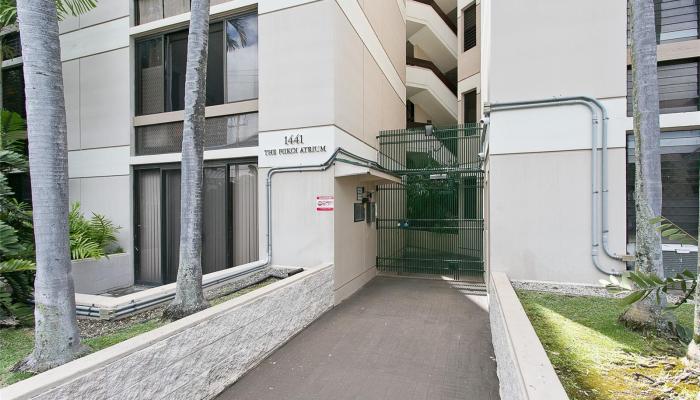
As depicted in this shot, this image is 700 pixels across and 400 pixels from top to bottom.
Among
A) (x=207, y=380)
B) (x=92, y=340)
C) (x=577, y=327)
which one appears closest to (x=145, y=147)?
(x=92, y=340)

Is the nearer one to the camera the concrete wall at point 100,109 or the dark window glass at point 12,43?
the concrete wall at point 100,109

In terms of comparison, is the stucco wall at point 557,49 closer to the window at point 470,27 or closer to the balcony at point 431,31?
the window at point 470,27

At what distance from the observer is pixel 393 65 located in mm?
10695

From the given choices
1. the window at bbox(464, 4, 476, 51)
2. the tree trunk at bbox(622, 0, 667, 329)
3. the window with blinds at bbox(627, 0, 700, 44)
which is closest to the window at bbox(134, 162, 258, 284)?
the tree trunk at bbox(622, 0, 667, 329)

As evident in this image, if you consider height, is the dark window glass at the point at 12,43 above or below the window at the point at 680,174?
above

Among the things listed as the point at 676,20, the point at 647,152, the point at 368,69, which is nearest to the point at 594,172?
the point at 647,152

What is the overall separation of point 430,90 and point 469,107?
203 centimetres

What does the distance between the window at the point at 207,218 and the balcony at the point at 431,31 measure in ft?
34.5

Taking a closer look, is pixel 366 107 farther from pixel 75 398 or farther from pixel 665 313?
pixel 75 398

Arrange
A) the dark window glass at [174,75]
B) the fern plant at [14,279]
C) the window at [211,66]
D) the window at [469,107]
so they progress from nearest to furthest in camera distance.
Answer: the fern plant at [14,279] → the window at [211,66] → the dark window glass at [174,75] → the window at [469,107]

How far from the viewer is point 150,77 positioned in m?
8.41

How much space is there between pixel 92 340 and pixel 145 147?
20.1 ft

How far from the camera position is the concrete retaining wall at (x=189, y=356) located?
7.64 ft

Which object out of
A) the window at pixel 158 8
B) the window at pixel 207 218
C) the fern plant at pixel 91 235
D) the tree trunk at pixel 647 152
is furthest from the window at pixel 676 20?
the fern plant at pixel 91 235
